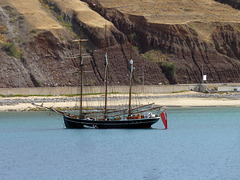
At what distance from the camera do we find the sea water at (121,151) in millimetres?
38781

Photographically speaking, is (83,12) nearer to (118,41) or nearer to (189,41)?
(118,41)

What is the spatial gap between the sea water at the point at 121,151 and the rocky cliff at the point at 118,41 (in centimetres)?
3369

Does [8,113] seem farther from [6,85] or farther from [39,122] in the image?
[6,85]

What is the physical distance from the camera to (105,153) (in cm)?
4650

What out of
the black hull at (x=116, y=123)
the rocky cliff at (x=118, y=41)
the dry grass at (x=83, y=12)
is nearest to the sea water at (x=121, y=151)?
the black hull at (x=116, y=123)

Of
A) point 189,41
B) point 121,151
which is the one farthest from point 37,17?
point 121,151

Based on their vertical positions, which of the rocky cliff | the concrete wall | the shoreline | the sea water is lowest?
the sea water

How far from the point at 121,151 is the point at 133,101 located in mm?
48188

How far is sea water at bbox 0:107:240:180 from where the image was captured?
38.8 meters

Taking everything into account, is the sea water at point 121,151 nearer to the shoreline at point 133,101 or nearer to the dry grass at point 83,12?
the shoreline at point 133,101

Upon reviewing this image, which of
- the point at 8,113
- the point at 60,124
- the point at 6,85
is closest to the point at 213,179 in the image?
the point at 60,124

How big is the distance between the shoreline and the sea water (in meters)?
14.6

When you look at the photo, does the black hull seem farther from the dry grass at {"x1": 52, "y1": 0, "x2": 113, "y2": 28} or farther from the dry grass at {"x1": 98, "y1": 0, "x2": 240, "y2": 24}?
the dry grass at {"x1": 98, "y1": 0, "x2": 240, "y2": 24}

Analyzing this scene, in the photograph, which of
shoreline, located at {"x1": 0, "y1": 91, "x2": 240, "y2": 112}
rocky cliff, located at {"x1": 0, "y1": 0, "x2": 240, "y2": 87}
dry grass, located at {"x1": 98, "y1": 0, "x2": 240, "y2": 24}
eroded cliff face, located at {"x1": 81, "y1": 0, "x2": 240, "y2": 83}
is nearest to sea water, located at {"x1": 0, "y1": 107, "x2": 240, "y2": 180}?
shoreline, located at {"x1": 0, "y1": 91, "x2": 240, "y2": 112}
